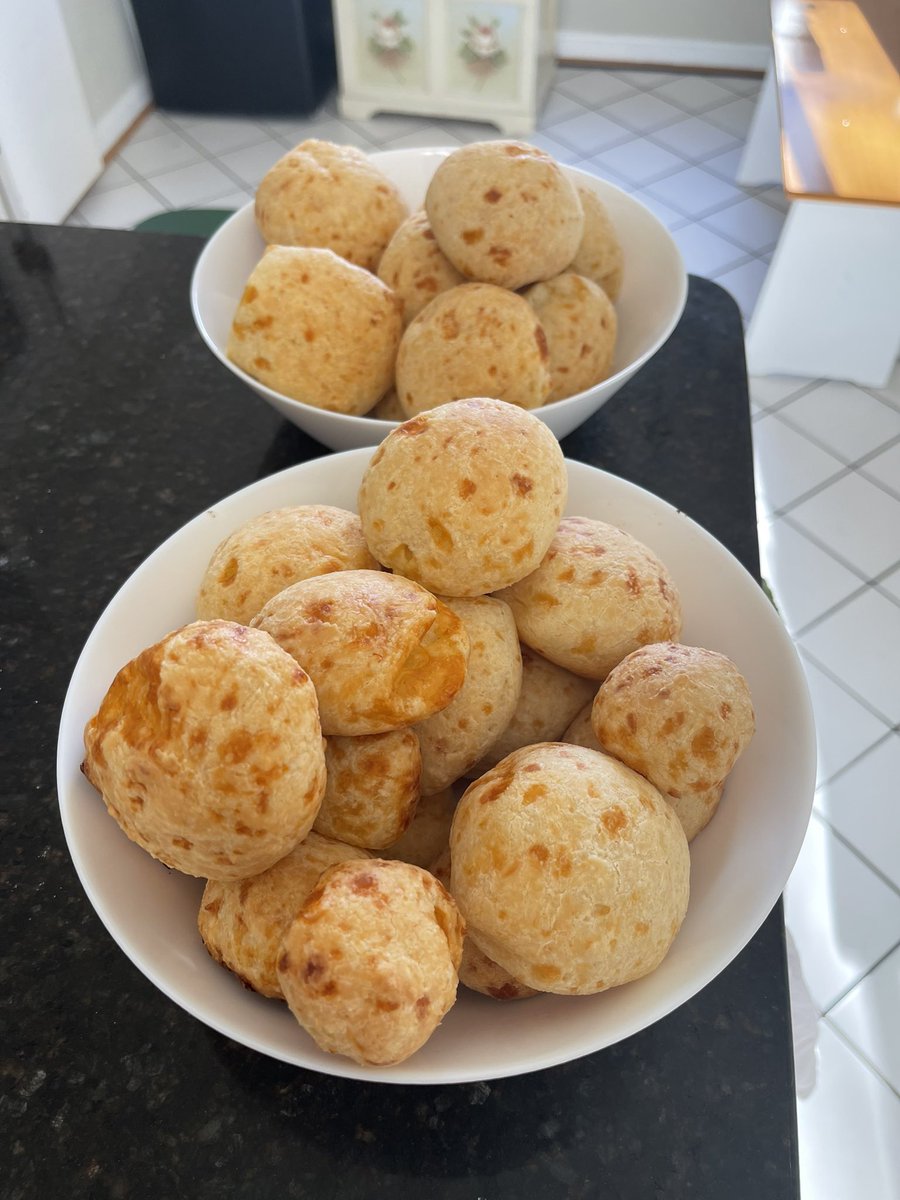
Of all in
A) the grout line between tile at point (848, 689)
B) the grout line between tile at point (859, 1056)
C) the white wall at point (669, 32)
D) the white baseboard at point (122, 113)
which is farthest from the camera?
the white wall at point (669, 32)

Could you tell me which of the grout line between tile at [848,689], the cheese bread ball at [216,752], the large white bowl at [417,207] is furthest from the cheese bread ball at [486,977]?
the grout line between tile at [848,689]

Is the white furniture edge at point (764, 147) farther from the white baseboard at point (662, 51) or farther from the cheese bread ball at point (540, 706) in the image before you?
the cheese bread ball at point (540, 706)

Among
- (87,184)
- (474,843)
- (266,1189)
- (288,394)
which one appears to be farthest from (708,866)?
(87,184)

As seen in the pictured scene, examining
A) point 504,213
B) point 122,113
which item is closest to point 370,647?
point 504,213

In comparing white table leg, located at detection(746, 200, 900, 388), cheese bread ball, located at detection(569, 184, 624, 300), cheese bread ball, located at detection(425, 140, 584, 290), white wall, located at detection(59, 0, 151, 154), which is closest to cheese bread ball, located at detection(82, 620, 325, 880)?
cheese bread ball, located at detection(425, 140, 584, 290)

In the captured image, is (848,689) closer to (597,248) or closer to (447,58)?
(597,248)
